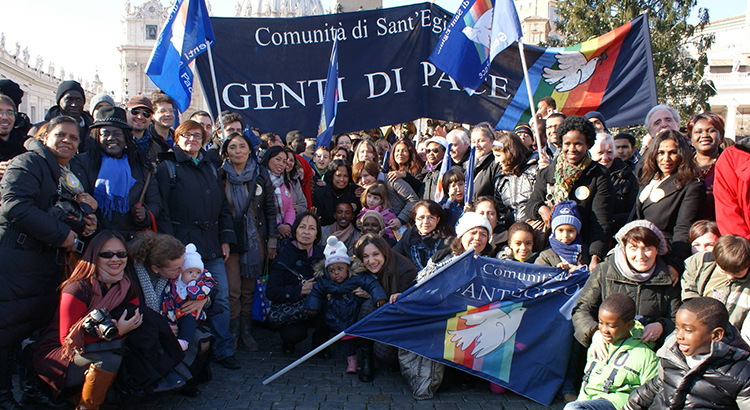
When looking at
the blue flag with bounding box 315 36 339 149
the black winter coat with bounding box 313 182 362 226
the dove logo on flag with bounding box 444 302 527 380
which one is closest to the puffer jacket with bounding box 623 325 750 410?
the dove logo on flag with bounding box 444 302 527 380

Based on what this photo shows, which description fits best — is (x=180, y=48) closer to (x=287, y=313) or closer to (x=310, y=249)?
(x=310, y=249)

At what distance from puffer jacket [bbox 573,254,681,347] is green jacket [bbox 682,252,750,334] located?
5.5 inches

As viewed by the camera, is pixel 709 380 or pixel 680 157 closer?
pixel 709 380

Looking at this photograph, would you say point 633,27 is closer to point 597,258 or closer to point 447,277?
point 597,258

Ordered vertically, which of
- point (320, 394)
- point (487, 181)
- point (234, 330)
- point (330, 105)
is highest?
point (330, 105)

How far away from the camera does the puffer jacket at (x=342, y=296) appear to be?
537 cm

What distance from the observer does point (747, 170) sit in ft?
13.7

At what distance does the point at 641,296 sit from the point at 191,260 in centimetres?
359

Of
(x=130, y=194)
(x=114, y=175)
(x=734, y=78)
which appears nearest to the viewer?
(x=114, y=175)

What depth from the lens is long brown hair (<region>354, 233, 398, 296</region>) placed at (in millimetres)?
5414

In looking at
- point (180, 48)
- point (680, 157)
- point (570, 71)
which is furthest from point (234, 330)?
point (570, 71)

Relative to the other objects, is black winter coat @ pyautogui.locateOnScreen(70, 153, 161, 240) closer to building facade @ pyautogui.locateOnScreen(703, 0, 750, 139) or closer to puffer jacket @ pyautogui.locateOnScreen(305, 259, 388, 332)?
puffer jacket @ pyautogui.locateOnScreen(305, 259, 388, 332)

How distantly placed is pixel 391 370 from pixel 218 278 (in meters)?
1.85

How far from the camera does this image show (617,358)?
4.02 meters
